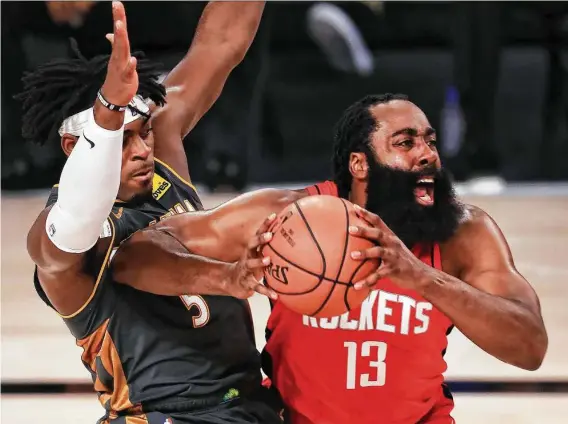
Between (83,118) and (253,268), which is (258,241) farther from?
(83,118)

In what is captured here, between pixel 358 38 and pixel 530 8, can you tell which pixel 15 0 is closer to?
pixel 358 38

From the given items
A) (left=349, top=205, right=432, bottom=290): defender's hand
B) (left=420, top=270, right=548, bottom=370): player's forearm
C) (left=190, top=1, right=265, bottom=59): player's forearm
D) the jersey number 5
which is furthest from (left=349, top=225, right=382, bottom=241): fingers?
(left=190, top=1, right=265, bottom=59): player's forearm

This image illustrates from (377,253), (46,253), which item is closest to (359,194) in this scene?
(377,253)

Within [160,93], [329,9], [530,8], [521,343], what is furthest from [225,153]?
[521,343]

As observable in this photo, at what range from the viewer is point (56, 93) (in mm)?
3314

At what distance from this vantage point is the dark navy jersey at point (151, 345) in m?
3.15

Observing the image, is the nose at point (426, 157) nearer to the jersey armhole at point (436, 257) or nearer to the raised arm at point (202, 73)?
the jersey armhole at point (436, 257)

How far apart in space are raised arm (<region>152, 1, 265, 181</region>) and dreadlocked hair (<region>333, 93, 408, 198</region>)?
548 millimetres

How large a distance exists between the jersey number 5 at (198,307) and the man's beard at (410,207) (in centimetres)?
63

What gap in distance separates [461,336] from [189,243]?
2756 mm

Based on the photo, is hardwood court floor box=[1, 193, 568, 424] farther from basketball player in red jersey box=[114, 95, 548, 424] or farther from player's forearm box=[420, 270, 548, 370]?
player's forearm box=[420, 270, 548, 370]

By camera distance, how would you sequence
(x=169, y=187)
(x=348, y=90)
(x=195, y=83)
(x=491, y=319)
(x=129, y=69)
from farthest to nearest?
(x=348, y=90) < (x=195, y=83) < (x=169, y=187) < (x=491, y=319) < (x=129, y=69)

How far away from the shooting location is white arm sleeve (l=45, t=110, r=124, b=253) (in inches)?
108

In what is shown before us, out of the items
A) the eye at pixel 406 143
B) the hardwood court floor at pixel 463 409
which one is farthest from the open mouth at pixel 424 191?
the hardwood court floor at pixel 463 409
